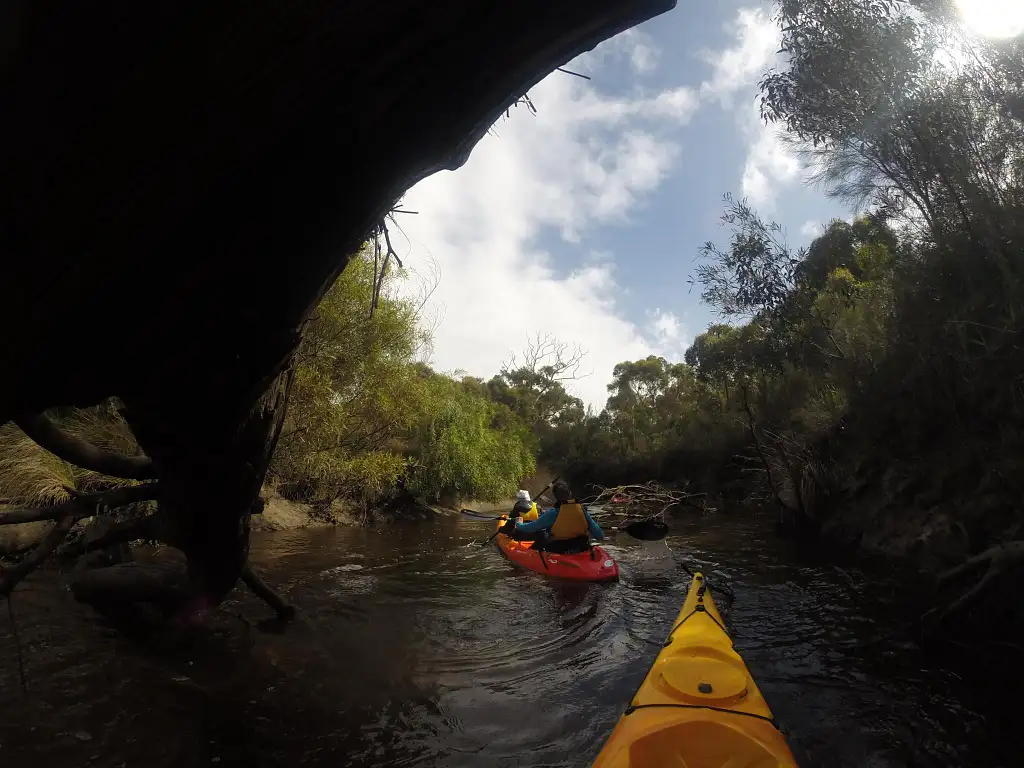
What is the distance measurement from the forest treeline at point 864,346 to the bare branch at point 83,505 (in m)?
1.70

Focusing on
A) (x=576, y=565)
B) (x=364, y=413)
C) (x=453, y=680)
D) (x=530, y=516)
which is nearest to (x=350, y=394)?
(x=364, y=413)

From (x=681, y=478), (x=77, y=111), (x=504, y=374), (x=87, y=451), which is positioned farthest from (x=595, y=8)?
(x=504, y=374)

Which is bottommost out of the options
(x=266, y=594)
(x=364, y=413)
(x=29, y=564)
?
(x=266, y=594)

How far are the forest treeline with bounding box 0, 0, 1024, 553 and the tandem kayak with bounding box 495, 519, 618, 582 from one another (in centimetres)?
444

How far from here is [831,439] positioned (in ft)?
37.4

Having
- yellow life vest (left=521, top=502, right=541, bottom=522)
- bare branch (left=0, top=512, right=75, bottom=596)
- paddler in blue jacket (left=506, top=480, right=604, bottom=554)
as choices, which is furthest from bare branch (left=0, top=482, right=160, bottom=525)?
yellow life vest (left=521, top=502, right=541, bottom=522)

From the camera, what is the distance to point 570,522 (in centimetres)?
800

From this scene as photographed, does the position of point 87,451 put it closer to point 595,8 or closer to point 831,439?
point 595,8

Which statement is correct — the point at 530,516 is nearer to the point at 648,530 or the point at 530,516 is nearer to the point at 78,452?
the point at 648,530

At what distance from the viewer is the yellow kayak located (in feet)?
8.14

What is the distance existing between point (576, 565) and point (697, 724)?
5216 millimetres

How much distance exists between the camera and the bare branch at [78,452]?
85.7 inches

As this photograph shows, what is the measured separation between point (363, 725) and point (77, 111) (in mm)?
3994

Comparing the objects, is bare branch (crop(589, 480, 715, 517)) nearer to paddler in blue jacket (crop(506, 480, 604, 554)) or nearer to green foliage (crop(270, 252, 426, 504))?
paddler in blue jacket (crop(506, 480, 604, 554))
